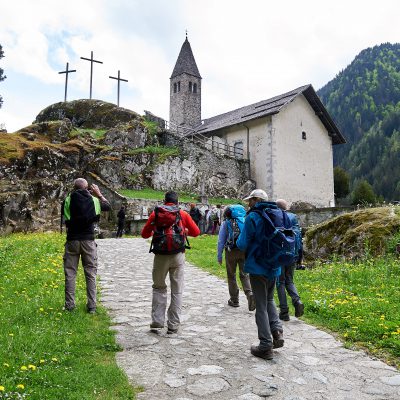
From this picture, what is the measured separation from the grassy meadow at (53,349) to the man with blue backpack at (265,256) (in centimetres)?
173

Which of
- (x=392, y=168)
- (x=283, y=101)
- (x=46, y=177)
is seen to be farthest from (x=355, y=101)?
(x=46, y=177)

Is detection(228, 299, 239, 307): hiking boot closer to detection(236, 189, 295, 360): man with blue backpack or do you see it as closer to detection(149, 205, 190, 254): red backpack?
detection(149, 205, 190, 254): red backpack

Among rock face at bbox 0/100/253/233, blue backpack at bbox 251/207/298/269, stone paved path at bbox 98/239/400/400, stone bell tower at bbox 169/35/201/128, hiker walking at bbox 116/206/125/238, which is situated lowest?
stone paved path at bbox 98/239/400/400

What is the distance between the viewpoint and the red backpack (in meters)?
5.76

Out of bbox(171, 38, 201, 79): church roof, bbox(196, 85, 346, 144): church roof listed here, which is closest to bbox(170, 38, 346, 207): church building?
bbox(196, 85, 346, 144): church roof

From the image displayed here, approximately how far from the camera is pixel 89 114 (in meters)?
42.9

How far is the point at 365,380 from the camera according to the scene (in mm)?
4246

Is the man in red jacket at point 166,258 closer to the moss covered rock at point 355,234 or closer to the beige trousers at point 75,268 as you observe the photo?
the beige trousers at point 75,268

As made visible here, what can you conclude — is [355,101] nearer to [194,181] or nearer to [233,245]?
[194,181]

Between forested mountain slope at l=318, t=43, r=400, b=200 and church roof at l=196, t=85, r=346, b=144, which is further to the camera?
forested mountain slope at l=318, t=43, r=400, b=200

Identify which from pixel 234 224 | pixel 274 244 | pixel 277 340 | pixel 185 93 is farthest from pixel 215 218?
pixel 185 93

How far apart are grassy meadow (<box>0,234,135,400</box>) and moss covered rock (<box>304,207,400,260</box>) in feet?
24.1

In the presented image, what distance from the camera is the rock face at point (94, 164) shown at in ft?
72.2

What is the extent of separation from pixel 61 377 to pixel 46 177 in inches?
868
